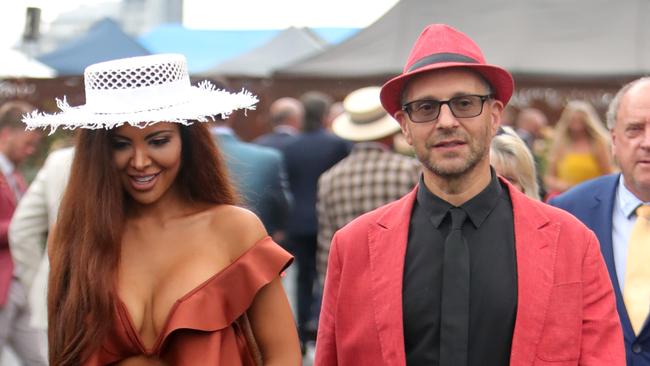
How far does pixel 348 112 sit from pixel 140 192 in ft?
16.0

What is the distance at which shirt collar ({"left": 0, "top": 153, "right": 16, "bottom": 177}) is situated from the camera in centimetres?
807

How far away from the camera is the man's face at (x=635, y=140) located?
4.98 metres

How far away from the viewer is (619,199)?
5.12m

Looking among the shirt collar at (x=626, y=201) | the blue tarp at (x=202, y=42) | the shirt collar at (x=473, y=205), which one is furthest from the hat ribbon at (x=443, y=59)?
the blue tarp at (x=202, y=42)

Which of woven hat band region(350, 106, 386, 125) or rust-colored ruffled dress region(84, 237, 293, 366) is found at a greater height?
woven hat band region(350, 106, 386, 125)

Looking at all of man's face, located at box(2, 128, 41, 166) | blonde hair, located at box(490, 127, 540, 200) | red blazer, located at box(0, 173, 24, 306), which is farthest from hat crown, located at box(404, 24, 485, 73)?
man's face, located at box(2, 128, 41, 166)

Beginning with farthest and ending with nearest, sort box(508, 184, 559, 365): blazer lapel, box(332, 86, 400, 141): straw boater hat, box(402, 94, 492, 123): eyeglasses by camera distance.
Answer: box(332, 86, 400, 141): straw boater hat < box(402, 94, 492, 123): eyeglasses < box(508, 184, 559, 365): blazer lapel

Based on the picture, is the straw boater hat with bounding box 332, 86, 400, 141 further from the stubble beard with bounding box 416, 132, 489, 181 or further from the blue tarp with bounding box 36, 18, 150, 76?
the blue tarp with bounding box 36, 18, 150, 76

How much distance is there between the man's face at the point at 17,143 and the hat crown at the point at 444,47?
16.3 ft

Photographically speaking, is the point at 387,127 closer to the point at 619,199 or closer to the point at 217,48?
the point at 619,199

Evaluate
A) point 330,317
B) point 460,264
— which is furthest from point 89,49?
point 460,264

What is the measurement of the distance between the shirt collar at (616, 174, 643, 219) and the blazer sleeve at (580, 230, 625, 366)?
1.39 m

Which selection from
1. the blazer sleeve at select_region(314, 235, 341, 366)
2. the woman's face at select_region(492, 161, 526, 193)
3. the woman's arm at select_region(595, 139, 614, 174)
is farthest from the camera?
the woman's arm at select_region(595, 139, 614, 174)

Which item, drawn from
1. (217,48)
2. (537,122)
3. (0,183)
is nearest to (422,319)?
(0,183)
